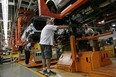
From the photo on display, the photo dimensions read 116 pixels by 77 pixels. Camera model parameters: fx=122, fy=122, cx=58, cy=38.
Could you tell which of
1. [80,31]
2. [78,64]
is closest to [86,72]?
[78,64]

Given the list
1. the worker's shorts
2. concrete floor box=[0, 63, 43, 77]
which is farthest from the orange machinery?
concrete floor box=[0, 63, 43, 77]

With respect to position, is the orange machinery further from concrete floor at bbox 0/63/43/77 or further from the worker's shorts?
concrete floor at bbox 0/63/43/77

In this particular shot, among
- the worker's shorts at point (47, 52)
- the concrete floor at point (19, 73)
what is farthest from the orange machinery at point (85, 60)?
the concrete floor at point (19, 73)

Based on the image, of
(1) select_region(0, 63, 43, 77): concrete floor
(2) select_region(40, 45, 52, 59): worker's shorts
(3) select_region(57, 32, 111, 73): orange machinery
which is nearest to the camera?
(3) select_region(57, 32, 111, 73): orange machinery

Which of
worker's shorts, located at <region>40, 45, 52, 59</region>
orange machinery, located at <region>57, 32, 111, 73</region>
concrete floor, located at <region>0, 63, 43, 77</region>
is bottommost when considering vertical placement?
concrete floor, located at <region>0, 63, 43, 77</region>

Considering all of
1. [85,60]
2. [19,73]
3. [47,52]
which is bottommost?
[19,73]

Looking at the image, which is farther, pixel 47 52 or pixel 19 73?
pixel 19 73

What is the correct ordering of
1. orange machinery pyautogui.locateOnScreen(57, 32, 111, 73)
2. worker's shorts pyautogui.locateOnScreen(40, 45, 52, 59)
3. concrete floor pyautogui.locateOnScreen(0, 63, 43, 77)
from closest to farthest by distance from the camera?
1. orange machinery pyautogui.locateOnScreen(57, 32, 111, 73)
2. worker's shorts pyautogui.locateOnScreen(40, 45, 52, 59)
3. concrete floor pyautogui.locateOnScreen(0, 63, 43, 77)

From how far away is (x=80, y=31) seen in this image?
11.4 ft

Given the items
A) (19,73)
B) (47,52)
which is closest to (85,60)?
(47,52)

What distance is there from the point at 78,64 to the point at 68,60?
34cm

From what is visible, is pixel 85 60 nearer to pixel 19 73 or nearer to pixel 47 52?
pixel 47 52

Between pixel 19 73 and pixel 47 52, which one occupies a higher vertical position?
pixel 47 52

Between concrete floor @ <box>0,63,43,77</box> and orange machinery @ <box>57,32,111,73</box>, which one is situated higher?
orange machinery @ <box>57,32,111,73</box>
